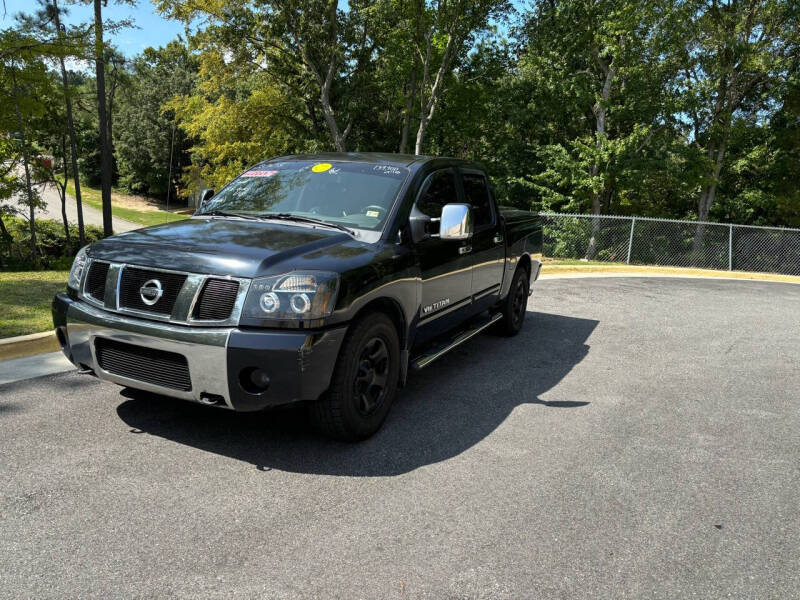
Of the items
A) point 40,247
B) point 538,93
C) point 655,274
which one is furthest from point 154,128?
point 655,274

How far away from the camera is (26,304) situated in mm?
7016

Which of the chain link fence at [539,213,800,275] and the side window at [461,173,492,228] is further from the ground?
the side window at [461,173,492,228]

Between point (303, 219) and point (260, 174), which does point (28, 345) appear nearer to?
point (260, 174)

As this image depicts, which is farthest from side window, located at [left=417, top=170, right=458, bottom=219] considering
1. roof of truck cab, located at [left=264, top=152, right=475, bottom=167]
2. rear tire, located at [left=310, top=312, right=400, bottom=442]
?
rear tire, located at [left=310, top=312, right=400, bottom=442]

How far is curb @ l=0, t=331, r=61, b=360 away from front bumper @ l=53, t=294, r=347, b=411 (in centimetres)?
234

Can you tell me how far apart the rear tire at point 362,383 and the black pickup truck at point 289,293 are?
0.04 feet

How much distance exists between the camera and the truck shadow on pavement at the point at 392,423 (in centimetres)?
370

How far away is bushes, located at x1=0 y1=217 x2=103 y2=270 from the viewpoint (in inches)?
645

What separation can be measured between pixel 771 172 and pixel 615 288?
56.5 ft

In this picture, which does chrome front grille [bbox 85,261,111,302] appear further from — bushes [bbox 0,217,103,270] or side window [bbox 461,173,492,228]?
bushes [bbox 0,217,103,270]

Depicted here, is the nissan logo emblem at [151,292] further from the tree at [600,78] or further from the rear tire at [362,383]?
the tree at [600,78]

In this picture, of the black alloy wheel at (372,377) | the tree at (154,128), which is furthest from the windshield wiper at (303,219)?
the tree at (154,128)

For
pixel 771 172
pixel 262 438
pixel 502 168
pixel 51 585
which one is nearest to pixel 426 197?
pixel 262 438

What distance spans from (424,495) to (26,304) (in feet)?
19.2
